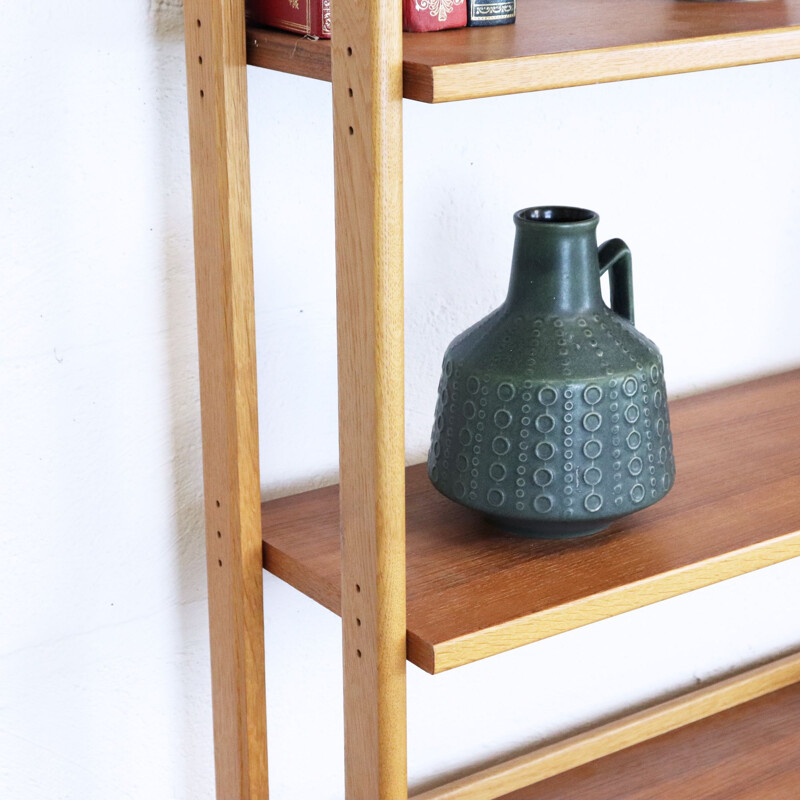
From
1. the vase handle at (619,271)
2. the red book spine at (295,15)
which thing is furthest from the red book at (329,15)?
the vase handle at (619,271)

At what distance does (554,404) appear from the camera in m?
0.83

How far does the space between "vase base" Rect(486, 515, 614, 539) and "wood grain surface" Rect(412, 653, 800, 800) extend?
392mm

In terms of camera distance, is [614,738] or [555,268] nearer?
[555,268]

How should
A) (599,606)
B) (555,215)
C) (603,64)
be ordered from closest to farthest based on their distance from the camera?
(603,64)
(599,606)
(555,215)

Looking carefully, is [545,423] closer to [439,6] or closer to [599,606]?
[599,606]

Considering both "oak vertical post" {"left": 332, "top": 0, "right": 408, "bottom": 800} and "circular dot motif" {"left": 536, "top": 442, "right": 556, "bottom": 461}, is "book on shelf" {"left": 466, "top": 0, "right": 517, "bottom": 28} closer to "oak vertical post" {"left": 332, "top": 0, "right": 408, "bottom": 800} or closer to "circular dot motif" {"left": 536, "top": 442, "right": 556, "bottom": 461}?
"oak vertical post" {"left": 332, "top": 0, "right": 408, "bottom": 800}

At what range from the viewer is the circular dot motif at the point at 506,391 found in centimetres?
84

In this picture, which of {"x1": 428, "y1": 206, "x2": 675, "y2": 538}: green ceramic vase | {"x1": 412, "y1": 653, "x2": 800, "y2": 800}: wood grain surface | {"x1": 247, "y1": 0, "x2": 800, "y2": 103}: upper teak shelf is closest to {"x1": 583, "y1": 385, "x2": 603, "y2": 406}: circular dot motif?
{"x1": 428, "y1": 206, "x2": 675, "y2": 538}: green ceramic vase

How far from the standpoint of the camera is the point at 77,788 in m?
1.00

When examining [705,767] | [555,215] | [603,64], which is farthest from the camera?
[705,767]

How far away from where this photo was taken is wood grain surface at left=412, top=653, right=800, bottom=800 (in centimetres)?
119

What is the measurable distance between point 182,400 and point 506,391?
0.94ft

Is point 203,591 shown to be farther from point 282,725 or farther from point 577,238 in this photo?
point 577,238

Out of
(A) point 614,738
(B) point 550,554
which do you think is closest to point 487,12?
(B) point 550,554
